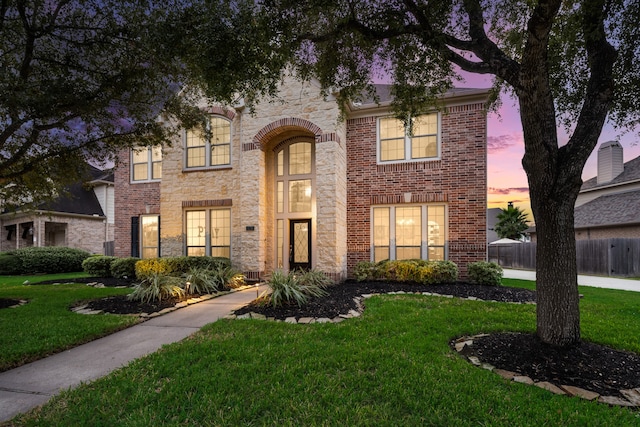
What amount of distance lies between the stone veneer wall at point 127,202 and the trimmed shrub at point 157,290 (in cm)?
583

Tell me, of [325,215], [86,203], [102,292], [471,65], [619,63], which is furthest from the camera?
[86,203]

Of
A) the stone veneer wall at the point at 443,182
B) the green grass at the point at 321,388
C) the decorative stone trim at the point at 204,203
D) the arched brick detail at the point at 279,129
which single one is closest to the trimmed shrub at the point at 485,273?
the stone veneer wall at the point at 443,182

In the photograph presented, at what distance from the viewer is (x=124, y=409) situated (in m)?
2.77

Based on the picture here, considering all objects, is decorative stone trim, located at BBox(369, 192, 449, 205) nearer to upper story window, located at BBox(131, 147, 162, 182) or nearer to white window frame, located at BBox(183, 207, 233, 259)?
white window frame, located at BBox(183, 207, 233, 259)

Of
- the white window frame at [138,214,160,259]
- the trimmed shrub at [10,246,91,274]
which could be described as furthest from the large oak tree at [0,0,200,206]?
the trimmed shrub at [10,246,91,274]

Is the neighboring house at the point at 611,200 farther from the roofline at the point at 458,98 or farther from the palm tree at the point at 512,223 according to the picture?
the roofline at the point at 458,98

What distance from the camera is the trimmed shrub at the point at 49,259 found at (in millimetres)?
14742

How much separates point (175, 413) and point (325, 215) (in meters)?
7.28

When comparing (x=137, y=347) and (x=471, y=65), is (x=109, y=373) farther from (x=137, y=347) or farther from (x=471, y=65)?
(x=471, y=65)

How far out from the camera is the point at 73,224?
19.3 metres

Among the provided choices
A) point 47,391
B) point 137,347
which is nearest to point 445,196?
point 137,347

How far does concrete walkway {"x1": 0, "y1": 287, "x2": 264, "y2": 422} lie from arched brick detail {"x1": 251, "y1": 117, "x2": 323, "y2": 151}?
597 cm

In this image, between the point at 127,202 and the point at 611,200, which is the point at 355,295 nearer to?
the point at 127,202

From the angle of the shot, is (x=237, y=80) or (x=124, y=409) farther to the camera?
(x=237, y=80)
